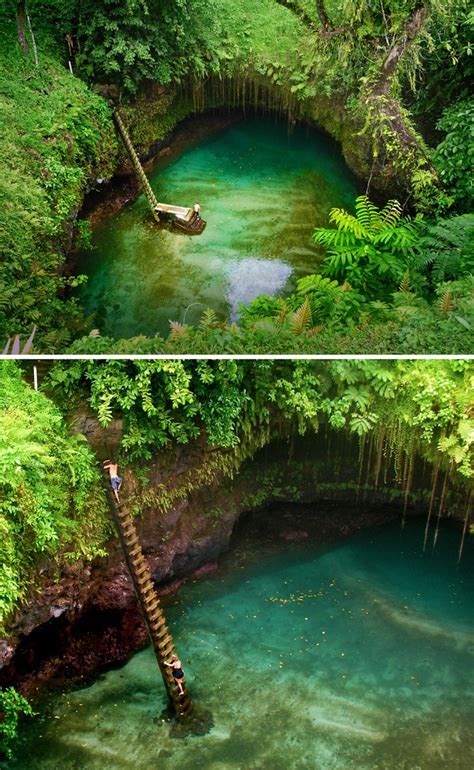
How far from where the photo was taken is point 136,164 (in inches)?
396

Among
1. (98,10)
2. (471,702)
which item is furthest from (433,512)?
(98,10)

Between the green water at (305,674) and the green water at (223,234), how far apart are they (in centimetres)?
315

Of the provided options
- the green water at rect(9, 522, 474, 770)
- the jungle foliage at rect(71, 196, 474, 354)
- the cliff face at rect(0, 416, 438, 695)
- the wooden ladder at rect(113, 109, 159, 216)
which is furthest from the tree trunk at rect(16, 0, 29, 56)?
the green water at rect(9, 522, 474, 770)

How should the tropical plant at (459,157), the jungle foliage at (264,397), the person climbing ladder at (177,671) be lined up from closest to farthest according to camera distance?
the person climbing ladder at (177,671) < the jungle foliage at (264,397) < the tropical plant at (459,157)

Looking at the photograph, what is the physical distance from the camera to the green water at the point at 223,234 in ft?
28.7

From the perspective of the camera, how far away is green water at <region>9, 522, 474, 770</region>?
6012 mm

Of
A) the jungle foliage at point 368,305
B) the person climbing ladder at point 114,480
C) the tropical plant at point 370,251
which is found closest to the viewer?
the person climbing ladder at point 114,480

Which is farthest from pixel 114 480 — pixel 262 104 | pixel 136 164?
pixel 262 104

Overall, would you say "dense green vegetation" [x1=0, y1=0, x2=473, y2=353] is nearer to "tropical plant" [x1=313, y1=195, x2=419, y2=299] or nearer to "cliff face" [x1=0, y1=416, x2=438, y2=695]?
"tropical plant" [x1=313, y1=195, x2=419, y2=299]

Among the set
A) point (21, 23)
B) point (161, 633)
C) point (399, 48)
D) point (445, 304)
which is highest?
point (21, 23)

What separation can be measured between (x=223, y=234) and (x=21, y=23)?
4295mm

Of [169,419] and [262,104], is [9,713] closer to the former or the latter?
[169,419]

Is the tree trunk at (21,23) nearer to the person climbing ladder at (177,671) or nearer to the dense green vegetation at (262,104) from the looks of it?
the dense green vegetation at (262,104)

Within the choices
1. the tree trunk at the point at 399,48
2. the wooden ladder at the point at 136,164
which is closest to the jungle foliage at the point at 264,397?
the wooden ladder at the point at 136,164
